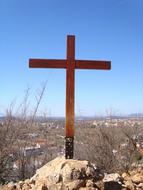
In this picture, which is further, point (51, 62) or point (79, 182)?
point (51, 62)

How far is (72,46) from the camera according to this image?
24.5 ft

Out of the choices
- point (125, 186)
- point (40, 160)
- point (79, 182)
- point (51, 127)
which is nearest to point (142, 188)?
point (125, 186)

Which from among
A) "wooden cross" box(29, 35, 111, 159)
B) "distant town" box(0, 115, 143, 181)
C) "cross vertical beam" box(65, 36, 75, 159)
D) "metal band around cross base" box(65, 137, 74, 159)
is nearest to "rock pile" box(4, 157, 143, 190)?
"metal band around cross base" box(65, 137, 74, 159)

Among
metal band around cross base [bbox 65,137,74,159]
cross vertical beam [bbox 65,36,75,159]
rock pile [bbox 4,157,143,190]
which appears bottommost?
rock pile [bbox 4,157,143,190]

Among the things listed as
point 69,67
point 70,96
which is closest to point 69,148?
point 70,96

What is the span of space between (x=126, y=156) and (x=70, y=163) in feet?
27.1

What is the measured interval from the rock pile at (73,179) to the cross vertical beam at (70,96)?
0.39 meters

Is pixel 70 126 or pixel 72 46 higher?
pixel 72 46

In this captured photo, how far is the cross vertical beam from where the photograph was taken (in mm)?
7254

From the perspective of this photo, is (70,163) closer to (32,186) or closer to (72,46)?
(32,186)

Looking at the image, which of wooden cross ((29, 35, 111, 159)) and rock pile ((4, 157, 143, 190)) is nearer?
rock pile ((4, 157, 143, 190))

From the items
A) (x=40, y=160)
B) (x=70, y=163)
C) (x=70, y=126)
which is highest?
(x=70, y=126)

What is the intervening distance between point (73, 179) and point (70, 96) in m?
1.69

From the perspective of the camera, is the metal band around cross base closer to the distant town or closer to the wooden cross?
the wooden cross
